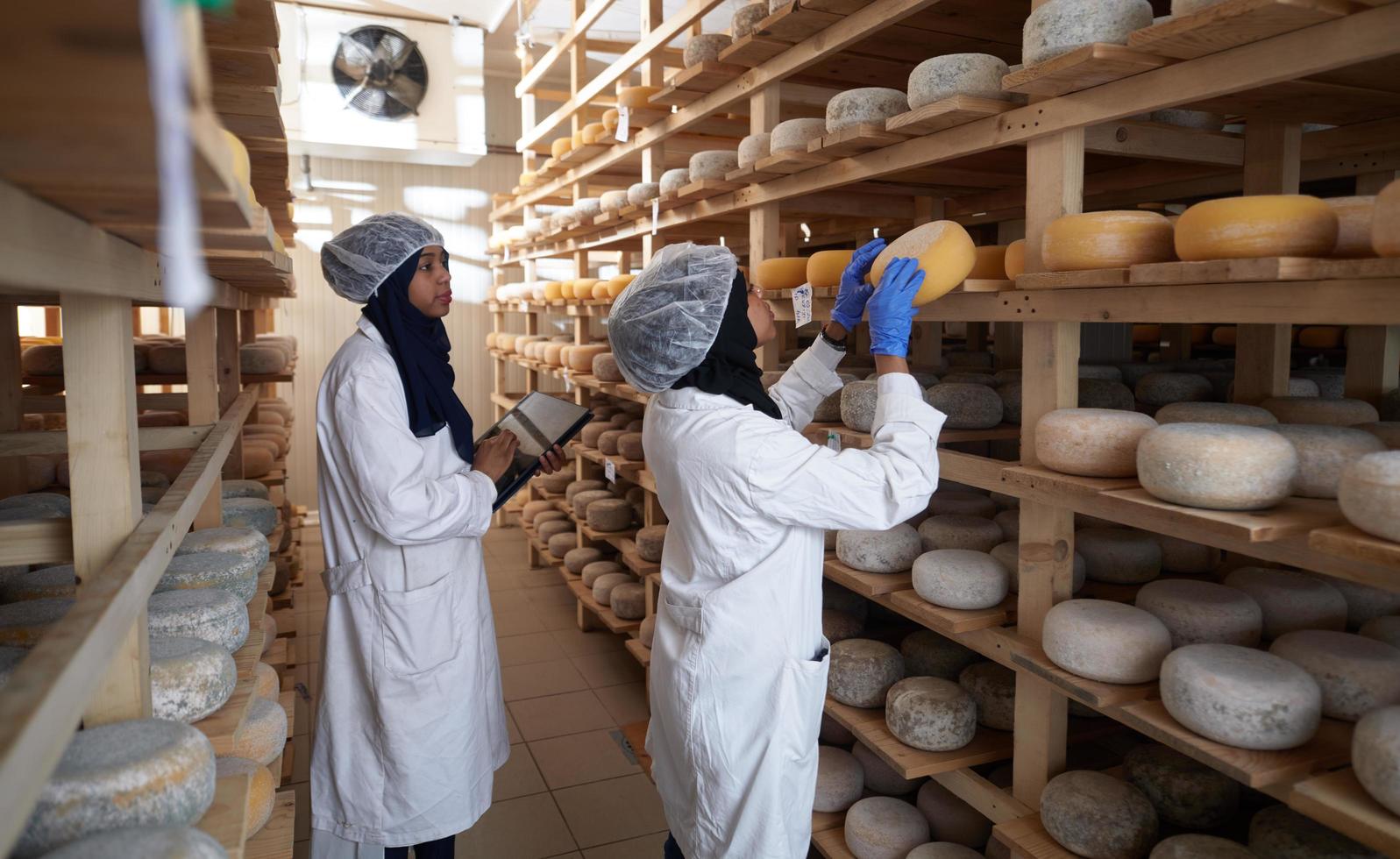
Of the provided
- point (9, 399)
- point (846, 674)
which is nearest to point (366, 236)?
point (9, 399)

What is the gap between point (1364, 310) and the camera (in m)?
1.36

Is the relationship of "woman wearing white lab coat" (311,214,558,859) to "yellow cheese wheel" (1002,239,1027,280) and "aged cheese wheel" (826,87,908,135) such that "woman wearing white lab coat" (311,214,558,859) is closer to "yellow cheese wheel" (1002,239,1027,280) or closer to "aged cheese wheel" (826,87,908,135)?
"aged cheese wheel" (826,87,908,135)

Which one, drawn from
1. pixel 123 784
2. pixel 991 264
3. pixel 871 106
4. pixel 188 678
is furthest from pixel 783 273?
pixel 123 784

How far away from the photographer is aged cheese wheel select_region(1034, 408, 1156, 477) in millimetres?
1748

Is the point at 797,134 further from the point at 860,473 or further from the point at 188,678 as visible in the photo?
the point at 188,678

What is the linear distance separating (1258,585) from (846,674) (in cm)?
104

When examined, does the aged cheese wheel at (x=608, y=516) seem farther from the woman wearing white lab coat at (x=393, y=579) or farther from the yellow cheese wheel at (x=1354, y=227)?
the yellow cheese wheel at (x=1354, y=227)

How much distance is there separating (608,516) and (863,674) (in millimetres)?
2485

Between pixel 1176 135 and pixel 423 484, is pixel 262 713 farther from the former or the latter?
pixel 1176 135

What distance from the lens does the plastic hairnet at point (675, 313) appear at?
192cm

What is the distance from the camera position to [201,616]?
5.89 feet

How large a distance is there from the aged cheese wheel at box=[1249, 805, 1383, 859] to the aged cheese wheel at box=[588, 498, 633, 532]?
341 centimetres

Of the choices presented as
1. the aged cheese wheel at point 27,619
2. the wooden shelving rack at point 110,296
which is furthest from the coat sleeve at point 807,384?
the aged cheese wheel at point 27,619

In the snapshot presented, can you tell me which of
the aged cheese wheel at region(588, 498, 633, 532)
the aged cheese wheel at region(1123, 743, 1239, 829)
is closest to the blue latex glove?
the aged cheese wheel at region(1123, 743, 1239, 829)
